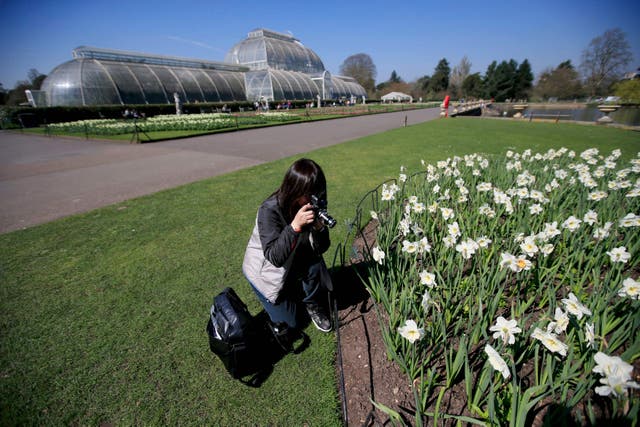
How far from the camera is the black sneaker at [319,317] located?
250cm

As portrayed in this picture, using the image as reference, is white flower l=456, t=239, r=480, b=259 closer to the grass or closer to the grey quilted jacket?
the grey quilted jacket

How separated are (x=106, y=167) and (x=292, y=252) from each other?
9.33 m

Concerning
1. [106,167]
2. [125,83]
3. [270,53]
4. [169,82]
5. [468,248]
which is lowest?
[106,167]

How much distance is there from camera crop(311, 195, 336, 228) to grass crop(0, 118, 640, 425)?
1149 millimetres

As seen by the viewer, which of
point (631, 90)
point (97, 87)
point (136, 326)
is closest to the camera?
point (136, 326)

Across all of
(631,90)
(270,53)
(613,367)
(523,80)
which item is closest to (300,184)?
(613,367)

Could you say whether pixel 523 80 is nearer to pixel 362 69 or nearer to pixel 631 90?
pixel 362 69

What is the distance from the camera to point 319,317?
2.54 m

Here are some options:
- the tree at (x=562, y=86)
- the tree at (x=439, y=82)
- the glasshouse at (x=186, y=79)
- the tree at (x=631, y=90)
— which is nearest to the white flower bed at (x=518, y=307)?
the glasshouse at (x=186, y=79)

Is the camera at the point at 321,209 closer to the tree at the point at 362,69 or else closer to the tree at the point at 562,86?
the tree at the point at 562,86

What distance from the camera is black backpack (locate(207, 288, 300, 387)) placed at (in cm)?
196

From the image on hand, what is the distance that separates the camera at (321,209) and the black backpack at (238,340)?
93 cm

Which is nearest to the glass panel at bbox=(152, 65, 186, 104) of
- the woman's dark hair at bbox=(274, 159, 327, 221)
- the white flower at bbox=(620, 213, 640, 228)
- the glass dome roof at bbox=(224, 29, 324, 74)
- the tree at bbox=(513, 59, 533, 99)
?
the glass dome roof at bbox=(224, 29, 324, 74)

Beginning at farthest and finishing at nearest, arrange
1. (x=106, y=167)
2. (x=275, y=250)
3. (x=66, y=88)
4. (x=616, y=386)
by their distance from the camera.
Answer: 1. (x=66, y=88)
2. (x=106, y=167)
3. (x=275, y=250)
4. (x=616, y=386)
